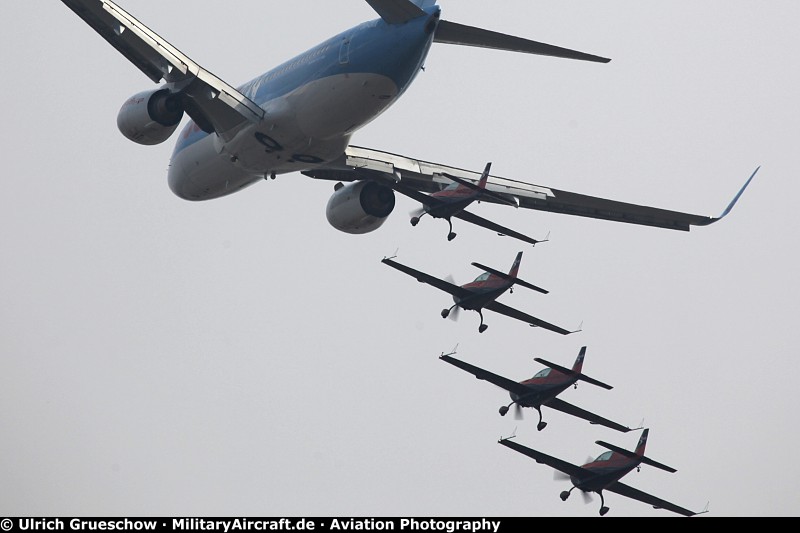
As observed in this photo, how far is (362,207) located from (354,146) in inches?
89.6

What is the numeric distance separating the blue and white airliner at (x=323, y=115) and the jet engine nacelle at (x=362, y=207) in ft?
0.12

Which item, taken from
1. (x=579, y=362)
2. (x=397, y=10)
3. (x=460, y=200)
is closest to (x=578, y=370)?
(x=579, y=362)

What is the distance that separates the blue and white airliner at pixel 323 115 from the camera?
44469mm

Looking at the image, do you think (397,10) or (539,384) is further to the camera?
(539,384)

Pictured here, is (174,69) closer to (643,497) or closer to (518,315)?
(518,315)

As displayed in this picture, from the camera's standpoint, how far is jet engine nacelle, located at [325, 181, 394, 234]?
2096 inches

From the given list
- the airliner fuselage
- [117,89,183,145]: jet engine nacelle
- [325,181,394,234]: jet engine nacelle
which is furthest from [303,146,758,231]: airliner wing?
[117,89,183,145]: jet engine nacelle

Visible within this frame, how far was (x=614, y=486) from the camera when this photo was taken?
5881cm

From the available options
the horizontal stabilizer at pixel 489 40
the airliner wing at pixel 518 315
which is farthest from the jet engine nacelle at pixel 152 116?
the airliner wing at pixel 518 315

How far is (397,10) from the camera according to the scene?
43.8m

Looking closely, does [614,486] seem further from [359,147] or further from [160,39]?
[160,39]

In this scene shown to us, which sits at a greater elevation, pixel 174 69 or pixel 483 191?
pixel 174 69
